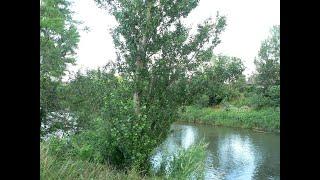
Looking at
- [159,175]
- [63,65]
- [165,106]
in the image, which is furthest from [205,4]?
[159,175]

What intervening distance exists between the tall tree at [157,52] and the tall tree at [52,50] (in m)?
0.96

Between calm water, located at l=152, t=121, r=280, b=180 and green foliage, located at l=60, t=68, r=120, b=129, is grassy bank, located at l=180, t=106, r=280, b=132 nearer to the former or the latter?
calm water, located at l=152, t=121, r=280, b=180

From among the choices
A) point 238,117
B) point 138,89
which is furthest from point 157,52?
point 238,117

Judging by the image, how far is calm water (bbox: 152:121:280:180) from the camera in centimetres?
622

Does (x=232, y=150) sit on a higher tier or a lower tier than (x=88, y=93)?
lower

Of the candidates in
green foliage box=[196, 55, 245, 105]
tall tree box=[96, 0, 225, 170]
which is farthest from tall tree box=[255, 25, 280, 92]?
tall tree box=[96, 0, 225, 170]

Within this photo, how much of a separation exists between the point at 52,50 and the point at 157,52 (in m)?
1.61

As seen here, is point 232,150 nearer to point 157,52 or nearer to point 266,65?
point 266,65

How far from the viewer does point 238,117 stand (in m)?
9.12

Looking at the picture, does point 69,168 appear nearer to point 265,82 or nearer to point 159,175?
point 159,175

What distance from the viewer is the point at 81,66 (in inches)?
236

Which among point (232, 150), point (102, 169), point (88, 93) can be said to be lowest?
point (232, 150)

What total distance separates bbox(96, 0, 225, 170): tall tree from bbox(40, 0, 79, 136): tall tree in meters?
0.96

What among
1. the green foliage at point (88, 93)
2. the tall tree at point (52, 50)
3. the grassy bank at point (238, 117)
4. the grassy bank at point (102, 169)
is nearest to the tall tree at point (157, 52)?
the green foliage at point (88, 93)
